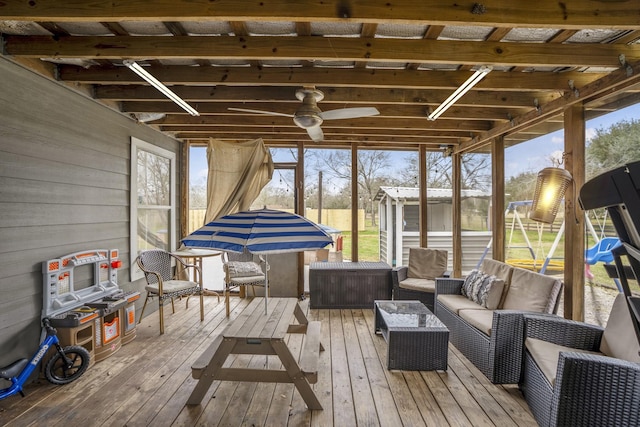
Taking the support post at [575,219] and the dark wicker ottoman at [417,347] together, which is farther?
the support post at [575,219]

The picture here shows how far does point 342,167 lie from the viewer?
227 inches

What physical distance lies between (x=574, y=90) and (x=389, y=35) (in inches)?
75.8

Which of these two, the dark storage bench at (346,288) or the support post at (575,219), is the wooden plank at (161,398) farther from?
the support post at (575,219)

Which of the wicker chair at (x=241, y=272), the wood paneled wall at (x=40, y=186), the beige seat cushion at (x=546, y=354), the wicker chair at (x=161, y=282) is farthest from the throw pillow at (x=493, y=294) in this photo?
the wood paneled wall at (x=40, y=186)

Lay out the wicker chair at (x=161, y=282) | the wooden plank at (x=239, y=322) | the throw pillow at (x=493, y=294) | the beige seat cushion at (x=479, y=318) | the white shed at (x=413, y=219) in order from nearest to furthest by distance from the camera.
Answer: the wooden plank at (x=239, y=322) → the beige seat cushion at (x=479, y=318) → the throw pillow at (x=493, y=294) → the wicker chair at (x=161, y=282) → the white shed at (x=413, y=219)

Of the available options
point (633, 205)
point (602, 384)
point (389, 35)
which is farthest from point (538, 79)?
point (602, 384)

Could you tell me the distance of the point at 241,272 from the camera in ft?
15.5

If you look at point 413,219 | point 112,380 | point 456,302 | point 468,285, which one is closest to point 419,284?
point 468,285

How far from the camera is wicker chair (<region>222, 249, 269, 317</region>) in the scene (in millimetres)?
4555

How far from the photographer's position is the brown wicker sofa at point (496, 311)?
2672 mm

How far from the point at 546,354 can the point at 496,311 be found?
1.58ft

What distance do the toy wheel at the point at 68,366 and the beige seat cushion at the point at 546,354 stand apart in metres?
3.64

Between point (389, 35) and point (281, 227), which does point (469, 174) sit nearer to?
point (389, 35)

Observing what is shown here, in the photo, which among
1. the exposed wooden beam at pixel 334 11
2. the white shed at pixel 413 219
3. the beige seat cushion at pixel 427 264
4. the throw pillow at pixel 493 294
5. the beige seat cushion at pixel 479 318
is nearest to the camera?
the exposed wooden beam at pixel 334 11
